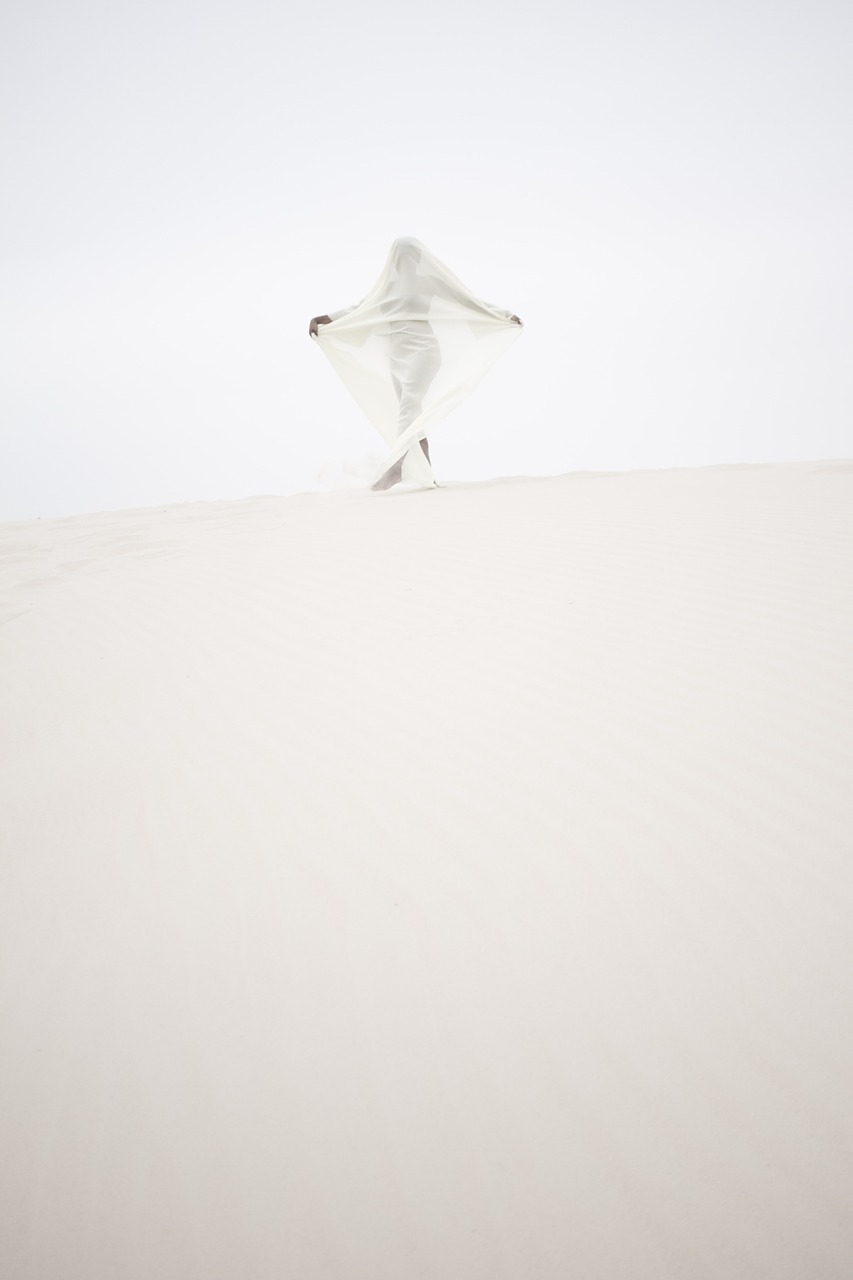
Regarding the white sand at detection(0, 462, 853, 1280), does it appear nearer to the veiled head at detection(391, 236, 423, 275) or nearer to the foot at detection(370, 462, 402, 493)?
the foot at detection(370, 462, 402, 493)

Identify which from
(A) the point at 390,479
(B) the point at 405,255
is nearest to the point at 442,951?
(A) the point at 390,479

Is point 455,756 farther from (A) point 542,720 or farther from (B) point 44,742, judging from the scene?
(B) point 44,742

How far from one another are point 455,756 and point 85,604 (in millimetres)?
2265

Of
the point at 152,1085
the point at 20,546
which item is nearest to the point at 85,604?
the point at 20,546

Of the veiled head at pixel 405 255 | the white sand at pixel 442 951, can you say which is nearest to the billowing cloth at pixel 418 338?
the veiled head at pixel 405 255

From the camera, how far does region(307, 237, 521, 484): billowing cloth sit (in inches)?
229

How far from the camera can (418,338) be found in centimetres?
590

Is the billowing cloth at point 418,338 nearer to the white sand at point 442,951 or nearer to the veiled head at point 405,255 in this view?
the veiled head at point 405,255

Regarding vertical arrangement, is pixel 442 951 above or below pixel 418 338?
below

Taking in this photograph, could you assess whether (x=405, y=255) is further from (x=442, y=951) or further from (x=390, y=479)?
(x=442, y=951)

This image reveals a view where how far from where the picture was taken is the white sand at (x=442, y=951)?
38.6 inches

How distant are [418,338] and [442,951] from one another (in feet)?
18.1

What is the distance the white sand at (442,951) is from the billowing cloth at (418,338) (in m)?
3.69

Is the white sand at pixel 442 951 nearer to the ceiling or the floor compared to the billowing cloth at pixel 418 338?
nearer to the floor
